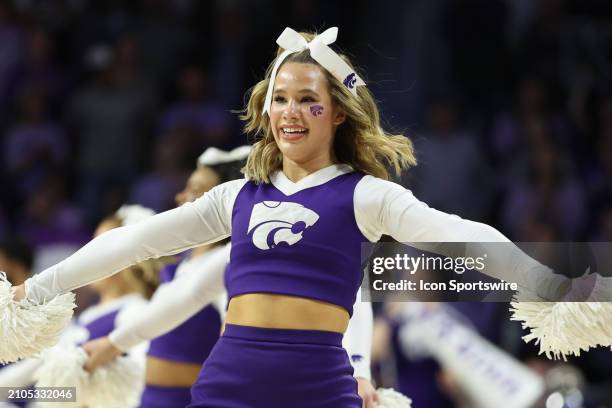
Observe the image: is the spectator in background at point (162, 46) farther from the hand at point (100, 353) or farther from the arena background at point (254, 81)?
the hand at point (100, 353)

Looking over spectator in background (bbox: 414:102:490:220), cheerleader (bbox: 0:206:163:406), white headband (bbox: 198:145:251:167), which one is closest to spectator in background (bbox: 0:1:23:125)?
spectator in background (bbox: 414:102:490:220)

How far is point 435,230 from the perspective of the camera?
3188mm

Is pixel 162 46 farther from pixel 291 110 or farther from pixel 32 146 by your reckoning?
pixel 291 110

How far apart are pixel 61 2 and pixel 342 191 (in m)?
7.07

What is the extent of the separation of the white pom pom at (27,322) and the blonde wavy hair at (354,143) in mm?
726

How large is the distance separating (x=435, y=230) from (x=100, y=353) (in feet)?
5.64

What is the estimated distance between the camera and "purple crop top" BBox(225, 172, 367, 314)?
3.26 m

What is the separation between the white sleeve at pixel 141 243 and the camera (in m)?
3.48

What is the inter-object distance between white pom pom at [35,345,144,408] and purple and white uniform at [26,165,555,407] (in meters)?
0.82

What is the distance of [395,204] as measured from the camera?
3.27 meters

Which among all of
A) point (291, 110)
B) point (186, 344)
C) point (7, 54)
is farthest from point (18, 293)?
point (7, 54)

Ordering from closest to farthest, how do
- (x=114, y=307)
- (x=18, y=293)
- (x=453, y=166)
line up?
(x=18, y=293) → (x=114, y=307) → (x=453, y=166)

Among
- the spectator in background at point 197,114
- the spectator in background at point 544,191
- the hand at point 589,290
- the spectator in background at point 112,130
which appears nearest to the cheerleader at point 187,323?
the hand at point 589,290

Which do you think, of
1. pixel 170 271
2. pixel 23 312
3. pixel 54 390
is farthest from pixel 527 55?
pixel 23 312
